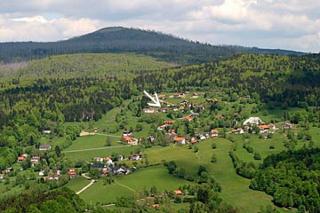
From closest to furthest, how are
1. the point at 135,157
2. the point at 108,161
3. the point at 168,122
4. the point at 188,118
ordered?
the point at 108,161
the point at 135,157
the point at 168,122
the point at 188,118

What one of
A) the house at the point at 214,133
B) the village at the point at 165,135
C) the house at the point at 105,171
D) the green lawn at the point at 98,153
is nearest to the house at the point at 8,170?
the village at the point at 165,135

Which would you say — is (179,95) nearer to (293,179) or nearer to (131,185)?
(131,185)

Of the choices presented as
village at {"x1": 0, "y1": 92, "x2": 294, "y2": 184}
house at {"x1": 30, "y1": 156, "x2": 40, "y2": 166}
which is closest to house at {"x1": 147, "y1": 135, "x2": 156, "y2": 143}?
village at {"x1": 0, "y1": 92, "x2": 294, "y2": 184}

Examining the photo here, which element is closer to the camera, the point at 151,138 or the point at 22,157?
the point at 22,157

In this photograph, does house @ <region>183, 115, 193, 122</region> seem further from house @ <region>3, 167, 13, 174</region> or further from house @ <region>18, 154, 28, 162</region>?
house @ <region>3, 167, 13, 174</region>

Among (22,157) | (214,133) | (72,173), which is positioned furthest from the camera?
(214,133)

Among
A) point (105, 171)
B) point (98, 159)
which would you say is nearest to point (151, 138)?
point (98, 159)

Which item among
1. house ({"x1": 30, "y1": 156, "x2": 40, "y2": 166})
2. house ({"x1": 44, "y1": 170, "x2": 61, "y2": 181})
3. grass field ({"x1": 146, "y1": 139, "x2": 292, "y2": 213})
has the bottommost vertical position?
house ({"x1": 30, "y1": 156, "x2": 40, "y2": 166})

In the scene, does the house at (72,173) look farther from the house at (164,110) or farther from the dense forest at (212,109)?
the house at (164,110)

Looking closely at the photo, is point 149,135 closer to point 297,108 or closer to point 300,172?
point 297,108
